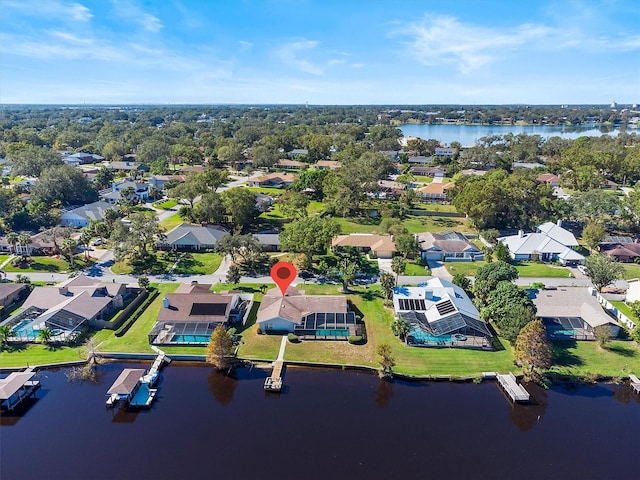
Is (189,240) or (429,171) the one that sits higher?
(189,240)

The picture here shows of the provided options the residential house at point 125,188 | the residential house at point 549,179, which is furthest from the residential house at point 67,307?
the residential house at point 549,179

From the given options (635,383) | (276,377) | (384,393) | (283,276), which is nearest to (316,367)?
(276,377)

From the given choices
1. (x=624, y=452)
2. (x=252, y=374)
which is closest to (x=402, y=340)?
(x=252, y=374)

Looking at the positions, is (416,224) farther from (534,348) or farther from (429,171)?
(429,171)

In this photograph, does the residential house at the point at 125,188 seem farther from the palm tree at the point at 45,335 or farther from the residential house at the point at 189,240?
the palm tree at the point at 45,335

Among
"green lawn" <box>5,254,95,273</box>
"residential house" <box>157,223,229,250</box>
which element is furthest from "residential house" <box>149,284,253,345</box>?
"green lawn" <box>5,254,95,273</box>

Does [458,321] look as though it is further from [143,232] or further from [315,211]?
[315,211]
